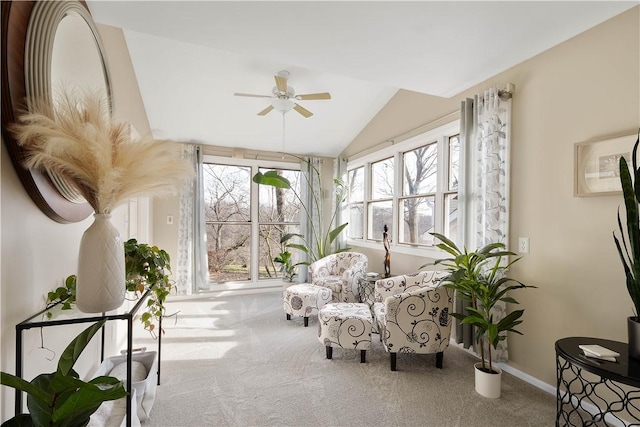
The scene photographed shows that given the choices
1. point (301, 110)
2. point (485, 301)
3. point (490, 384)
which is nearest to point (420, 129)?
point (301, 110)

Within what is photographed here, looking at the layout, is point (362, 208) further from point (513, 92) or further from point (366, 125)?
point (513, 92)

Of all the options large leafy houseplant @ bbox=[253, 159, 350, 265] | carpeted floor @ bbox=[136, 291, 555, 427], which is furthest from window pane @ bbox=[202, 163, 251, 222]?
carpeted floor @ bbox=[136, 291, 555, 427]

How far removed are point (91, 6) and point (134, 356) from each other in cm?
218

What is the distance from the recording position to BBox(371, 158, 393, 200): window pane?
438cm

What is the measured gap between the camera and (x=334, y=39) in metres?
2.10

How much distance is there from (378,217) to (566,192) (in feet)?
8.65

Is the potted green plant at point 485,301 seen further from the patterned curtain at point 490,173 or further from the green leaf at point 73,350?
the green leaf at point 73,350

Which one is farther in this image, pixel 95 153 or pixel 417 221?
pixel 417 221

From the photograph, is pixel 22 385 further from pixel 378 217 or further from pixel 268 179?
pixel 378 217

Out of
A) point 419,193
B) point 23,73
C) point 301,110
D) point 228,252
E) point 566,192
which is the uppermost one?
point 301,110

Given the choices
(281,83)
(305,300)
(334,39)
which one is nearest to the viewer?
(334,39)

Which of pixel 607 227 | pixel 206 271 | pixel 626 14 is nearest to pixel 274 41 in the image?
pixel 626 14

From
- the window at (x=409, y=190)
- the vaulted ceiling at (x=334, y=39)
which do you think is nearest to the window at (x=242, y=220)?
the window at (x=409, y=190)

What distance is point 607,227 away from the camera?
1904 millimetres
